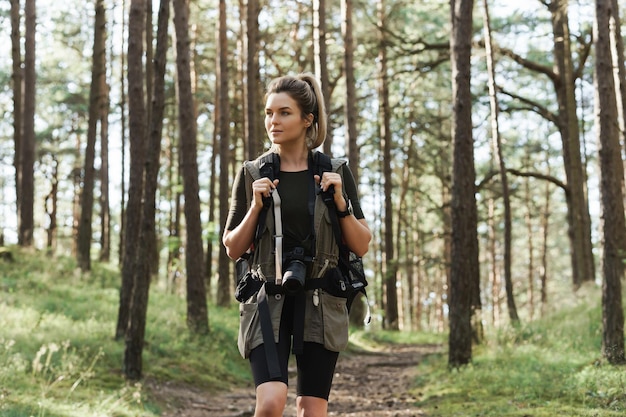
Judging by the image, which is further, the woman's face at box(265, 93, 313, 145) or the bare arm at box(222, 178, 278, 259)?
the woman's face at box(265, 93, 313, 145)

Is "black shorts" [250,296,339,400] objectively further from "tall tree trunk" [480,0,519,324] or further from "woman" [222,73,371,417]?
"tall tree trunk" [480,0,519,324]

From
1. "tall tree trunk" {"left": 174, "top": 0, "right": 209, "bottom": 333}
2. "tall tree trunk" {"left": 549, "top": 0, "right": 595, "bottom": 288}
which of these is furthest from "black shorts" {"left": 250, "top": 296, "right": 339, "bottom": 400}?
"tall tree trunk" {"left": 549, "top": 0, "right": 595, "bottom": 288}

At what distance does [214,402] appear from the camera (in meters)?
10.2

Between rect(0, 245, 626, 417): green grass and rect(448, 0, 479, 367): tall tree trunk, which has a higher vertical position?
rect(448, 0, 479, 367): tall tree trunk

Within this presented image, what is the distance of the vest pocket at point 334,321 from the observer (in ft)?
11.2

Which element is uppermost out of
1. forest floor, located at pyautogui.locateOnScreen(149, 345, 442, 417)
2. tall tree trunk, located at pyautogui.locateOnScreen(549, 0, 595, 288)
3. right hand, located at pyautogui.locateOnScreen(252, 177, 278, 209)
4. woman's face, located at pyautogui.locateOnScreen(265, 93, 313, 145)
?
tall tree trunk, located at pyautogui.locateOnScreen(549, 0, 595, 288)

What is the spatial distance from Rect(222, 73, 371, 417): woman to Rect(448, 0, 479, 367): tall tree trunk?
337 inches

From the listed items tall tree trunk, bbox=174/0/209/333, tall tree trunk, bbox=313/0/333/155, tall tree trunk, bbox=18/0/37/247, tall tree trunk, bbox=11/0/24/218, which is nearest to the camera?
tall tree trunk, bbox=174/0/209/333

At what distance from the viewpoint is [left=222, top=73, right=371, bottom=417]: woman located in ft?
11.1

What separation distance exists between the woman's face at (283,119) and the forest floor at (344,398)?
6.02 meters

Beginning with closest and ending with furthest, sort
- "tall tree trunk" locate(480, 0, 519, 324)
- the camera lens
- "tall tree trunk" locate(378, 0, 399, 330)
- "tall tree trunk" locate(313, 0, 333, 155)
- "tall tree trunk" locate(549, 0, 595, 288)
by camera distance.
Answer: the camera lens
"tall tree trunk" locate(313, 0, 333, 155)
"tall tree trunk" locate(480, 0, 519, 324)
"tall tree trunk" locate(549, 0, 595, 288)
"tall tree trunk" locate(378, 0, 399, 330)

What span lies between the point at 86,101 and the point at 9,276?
17459 mm

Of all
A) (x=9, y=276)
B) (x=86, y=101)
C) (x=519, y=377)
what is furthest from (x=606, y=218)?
(x=86, y=101)

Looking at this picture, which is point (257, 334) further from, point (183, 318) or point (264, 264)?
point (183, 318)
